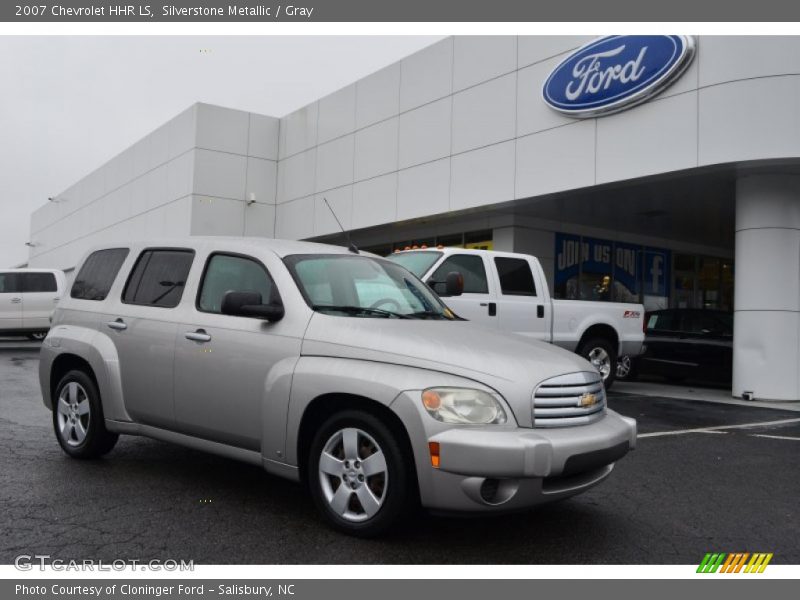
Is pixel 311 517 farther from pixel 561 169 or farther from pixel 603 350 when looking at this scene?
pixel 561 169

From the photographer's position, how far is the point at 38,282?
18.4m

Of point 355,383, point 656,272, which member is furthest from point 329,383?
point 656,272

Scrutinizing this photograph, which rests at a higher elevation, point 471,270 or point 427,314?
point 471,270

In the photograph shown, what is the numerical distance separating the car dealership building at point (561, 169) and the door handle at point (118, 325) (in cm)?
995

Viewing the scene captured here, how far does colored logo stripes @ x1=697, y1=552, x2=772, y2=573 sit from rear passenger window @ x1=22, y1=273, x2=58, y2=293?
18.3 meters

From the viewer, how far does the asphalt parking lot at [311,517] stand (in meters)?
3.74

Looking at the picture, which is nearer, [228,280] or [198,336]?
[198,336]

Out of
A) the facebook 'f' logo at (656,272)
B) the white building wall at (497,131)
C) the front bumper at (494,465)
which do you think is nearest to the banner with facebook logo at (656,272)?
the facebook 'f' logo at (656,272)

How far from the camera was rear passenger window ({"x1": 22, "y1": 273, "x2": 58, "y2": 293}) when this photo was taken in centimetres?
1822

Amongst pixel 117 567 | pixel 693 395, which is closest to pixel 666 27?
pixel 693 395

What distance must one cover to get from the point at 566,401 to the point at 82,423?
3.86 m

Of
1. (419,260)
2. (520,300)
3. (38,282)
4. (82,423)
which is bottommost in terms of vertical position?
(82,423)

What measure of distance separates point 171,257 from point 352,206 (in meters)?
15.7

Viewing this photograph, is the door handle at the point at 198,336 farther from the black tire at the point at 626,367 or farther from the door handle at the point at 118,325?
the black tire at the point at 626,367
